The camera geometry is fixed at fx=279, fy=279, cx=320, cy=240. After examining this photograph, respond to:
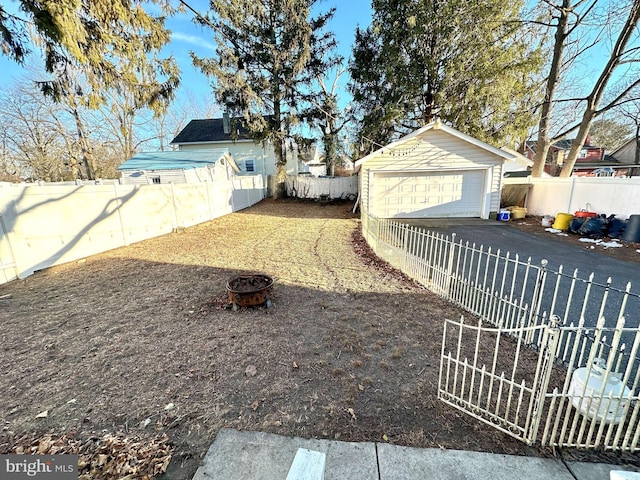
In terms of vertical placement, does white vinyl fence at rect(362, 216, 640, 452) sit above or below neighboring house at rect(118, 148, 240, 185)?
below

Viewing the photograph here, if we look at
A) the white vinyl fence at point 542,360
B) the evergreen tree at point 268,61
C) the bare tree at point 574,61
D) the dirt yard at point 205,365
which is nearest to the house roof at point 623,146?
the bare tree at point 574,61

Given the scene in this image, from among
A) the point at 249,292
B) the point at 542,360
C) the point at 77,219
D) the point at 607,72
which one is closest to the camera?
the point at 542,360

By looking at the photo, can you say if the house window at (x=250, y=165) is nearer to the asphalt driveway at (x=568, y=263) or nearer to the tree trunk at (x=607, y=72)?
the asphalt driveway at (x=568, y=263)

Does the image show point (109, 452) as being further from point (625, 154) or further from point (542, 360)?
point (625, 154)

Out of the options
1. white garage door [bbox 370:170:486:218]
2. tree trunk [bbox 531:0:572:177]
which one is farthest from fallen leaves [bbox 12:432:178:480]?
tree trunk [bbox 531:0:572:177]

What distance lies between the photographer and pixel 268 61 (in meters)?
15.0

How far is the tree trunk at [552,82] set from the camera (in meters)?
11.6

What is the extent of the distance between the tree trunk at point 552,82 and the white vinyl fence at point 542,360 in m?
10.7

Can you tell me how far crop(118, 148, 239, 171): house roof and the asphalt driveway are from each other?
1355 centimetres

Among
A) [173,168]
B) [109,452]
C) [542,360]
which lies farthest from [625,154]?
[109,452]

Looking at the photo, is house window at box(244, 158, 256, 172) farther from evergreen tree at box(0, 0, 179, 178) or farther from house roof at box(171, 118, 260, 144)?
evergreen tree at box(0, 0, 179, 178)

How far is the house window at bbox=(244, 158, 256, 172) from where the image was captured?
22781 millimetres

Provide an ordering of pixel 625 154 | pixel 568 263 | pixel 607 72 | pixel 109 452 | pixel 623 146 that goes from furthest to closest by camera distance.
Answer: pixel 625 154, pixel 623 146, pixel 607 72, pixel 568 263, pixel 109 452

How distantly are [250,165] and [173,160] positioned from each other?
20.1 ft
